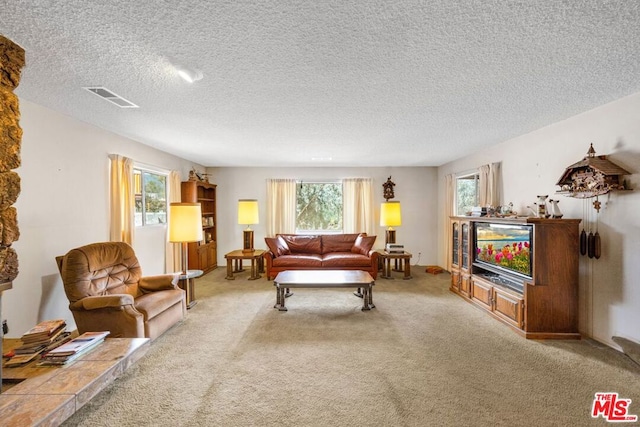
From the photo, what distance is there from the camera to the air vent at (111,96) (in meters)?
2.33

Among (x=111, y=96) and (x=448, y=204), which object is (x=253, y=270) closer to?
(x=111, y=96)

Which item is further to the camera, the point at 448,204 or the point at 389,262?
the point at 448,204

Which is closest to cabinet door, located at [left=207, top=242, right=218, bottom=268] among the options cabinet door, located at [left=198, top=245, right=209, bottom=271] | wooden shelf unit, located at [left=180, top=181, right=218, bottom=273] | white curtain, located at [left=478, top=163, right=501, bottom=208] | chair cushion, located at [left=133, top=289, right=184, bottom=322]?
wooden shelf unit, located at [left=180, top=181, right=218, bottom=273]

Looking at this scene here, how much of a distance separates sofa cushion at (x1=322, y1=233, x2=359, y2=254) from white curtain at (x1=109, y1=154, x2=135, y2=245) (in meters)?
3.41

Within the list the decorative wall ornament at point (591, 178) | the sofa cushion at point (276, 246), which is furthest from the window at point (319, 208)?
the decorative wall ornament at point (591, 178)

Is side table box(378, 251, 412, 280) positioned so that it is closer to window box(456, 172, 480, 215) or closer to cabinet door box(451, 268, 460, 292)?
cabinet door box(451, 268, 460, 292)

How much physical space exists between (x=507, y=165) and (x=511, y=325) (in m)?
2.28

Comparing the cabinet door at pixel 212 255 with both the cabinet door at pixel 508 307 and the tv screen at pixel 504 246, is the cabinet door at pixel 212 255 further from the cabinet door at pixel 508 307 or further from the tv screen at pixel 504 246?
the cabinet door at pixel 508 307

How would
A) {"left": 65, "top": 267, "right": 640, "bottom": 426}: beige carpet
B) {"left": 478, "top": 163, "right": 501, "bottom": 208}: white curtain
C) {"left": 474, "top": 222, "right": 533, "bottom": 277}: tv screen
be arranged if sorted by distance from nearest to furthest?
{"left": 65, "top": 267, "right": 640, "bottom": 426}: beige carpet < {"left": 474, "top": 222, "right": 533, "bottom": 277}: tv screen < {"left": 478, "top": 163, "right": 501, "bottom": 208}: white curtain

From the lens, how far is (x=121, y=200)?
12.2 ft

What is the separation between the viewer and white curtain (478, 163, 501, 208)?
432 centimetres

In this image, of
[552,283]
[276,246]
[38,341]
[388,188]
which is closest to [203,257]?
[276,246]

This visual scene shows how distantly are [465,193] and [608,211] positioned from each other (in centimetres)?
295

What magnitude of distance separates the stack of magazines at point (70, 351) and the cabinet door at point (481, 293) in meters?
4.10
